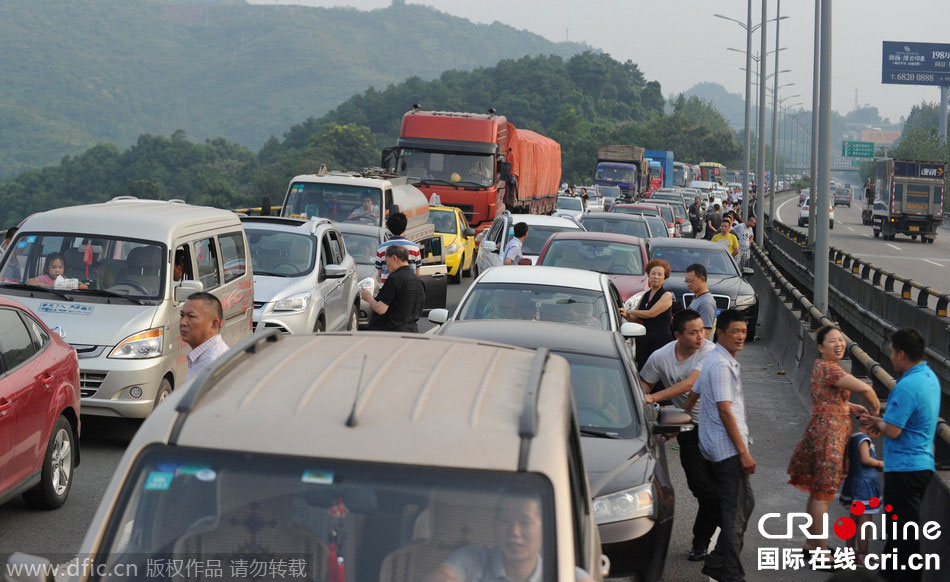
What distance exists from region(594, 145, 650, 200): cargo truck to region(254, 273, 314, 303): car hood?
165 feet

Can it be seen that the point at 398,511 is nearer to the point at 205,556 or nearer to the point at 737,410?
the point at 205,556

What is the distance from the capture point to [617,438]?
7.01 meters

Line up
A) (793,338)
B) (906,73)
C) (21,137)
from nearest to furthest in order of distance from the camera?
1. (793,338)
2. (906,73)
3. (21,137)

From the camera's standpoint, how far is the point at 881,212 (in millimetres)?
58969

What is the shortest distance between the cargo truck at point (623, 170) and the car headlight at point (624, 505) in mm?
58131

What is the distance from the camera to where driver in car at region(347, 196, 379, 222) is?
70.3 ft

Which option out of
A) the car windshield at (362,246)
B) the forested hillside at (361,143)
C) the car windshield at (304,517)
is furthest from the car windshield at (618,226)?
the forested hillside at (361,143)

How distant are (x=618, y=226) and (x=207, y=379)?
872 inches

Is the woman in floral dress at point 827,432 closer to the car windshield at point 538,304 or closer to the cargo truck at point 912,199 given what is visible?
the car windshield at point 538,304

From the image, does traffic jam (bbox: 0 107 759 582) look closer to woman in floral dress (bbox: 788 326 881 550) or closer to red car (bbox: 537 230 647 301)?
red car (bbox: 537 230 647 301)

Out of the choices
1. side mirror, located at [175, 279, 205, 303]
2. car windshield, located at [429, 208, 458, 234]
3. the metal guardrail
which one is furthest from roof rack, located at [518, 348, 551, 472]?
car windshield, located at [429, 208, 458, 234]

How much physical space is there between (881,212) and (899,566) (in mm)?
55287

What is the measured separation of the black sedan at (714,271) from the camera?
18.5 m

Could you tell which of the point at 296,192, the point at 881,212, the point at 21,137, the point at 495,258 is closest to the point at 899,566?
the point at 495,258
